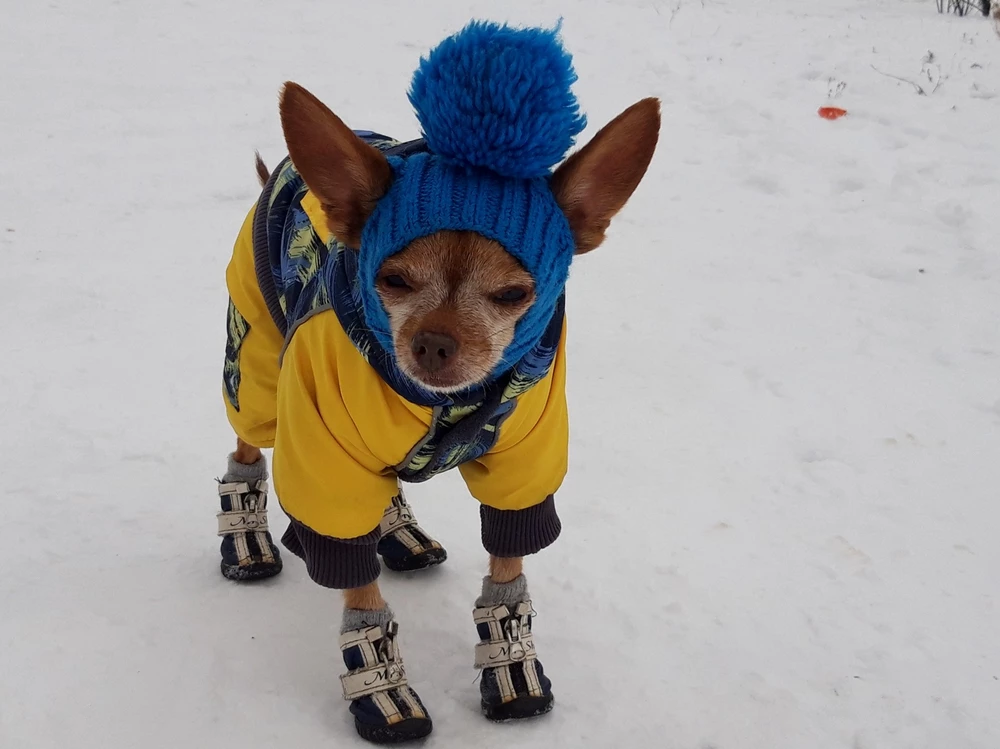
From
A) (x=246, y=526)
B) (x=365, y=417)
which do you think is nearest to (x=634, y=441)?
(x=246, y=526)

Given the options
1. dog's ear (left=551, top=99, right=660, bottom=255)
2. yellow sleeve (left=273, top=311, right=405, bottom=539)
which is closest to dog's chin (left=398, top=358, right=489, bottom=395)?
yellow sleeve (left=273, top=311, right=405, bottom=539)

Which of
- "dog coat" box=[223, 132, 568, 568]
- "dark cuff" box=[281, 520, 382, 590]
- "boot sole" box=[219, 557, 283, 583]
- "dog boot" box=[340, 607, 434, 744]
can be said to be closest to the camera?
"dog coat" box=[223, 132, 568, 568]

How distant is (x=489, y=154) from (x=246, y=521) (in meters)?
1.53

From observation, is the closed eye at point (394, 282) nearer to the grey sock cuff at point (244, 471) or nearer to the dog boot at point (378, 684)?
the dog boot at point (378, 684)

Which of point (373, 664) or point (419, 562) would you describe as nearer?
point (373, 664)

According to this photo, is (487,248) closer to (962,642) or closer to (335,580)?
(335,580)

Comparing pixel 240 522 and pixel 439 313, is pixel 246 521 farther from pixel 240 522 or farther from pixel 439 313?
pixel 439 313

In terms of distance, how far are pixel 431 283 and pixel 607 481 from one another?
5.13ft

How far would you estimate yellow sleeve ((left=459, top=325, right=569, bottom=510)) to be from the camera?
2.21 metres

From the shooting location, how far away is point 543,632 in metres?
2.69

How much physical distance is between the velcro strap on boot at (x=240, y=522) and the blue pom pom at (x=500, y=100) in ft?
4.71

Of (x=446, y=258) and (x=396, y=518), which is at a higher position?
(x=446, y=258)

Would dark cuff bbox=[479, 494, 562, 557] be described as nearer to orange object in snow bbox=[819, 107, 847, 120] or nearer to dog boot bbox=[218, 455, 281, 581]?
dog boot bbox=[218, 455, 281, 581]

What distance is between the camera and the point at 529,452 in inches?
88.4
